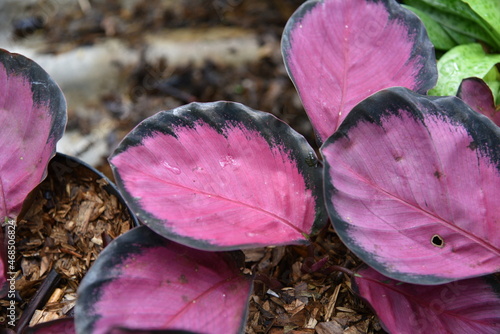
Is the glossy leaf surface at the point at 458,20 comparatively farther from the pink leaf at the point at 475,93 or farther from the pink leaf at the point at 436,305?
the pink leaf at the point at 436,305

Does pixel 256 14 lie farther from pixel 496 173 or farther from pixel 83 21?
pixel 496 173

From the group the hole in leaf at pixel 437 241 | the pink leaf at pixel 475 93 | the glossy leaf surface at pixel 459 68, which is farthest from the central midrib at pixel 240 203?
the glossy leaf surface at pixel 459 68

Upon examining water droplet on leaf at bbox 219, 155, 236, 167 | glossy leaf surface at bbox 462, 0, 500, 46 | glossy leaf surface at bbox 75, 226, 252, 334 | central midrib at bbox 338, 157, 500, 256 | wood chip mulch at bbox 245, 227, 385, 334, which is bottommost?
wood chip mulch at bbox 245, 227, 385, 334

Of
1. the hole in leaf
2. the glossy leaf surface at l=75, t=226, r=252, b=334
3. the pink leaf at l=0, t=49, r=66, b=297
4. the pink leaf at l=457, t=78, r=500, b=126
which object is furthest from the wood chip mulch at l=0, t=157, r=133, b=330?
the pink leaf at l=457, t=78, r=500, b=126

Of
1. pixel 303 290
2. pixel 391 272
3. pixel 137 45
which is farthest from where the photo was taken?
pixel 137 45

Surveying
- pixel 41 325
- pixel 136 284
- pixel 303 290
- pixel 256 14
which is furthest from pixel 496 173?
pixel 256 14

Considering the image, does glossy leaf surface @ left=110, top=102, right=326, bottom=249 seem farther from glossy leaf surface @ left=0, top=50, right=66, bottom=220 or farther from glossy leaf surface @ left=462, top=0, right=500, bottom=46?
glossy leaf surface @ left=462, top=0, right=500, bottom=46

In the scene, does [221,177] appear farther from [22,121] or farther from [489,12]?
[489,12]
